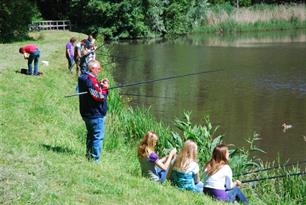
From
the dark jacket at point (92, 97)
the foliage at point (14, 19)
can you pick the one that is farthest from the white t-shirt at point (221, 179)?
the foliage at point (14, 19)

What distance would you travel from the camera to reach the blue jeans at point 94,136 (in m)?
7.96

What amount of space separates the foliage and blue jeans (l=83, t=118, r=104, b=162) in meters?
23.8

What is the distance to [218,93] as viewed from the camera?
20.1m

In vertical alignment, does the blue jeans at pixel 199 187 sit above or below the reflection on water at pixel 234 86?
above

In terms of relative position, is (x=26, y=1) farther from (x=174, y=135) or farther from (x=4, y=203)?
(x=4, y=203)

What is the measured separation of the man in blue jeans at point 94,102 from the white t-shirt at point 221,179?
1.71m

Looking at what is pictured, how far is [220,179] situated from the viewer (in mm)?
7656

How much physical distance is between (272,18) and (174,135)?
138ft

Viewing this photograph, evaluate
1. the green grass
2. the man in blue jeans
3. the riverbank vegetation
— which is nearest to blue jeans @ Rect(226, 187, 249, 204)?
the riverbank vegetation

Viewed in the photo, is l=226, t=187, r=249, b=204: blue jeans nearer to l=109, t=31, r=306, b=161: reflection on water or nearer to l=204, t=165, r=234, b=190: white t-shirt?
l=204, t=165, r=234, b=190: white t-shirt

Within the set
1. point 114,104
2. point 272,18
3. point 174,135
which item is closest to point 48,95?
point 114,104

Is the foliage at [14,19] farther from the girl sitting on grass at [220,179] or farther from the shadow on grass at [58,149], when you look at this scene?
the girl sitting on grass at [220,179]

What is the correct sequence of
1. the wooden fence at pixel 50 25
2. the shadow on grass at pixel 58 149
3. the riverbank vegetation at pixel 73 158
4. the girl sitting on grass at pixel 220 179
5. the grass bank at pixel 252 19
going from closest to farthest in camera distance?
the riverbank vegetation at pixel 73 158 → the girl sitting on grass at pixel 220 179 → the shadow on grass at pixel 58 149 → the wooden fence at pixel 50 25 → the grass bank at pixel 252 19

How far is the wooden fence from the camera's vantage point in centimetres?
4052
